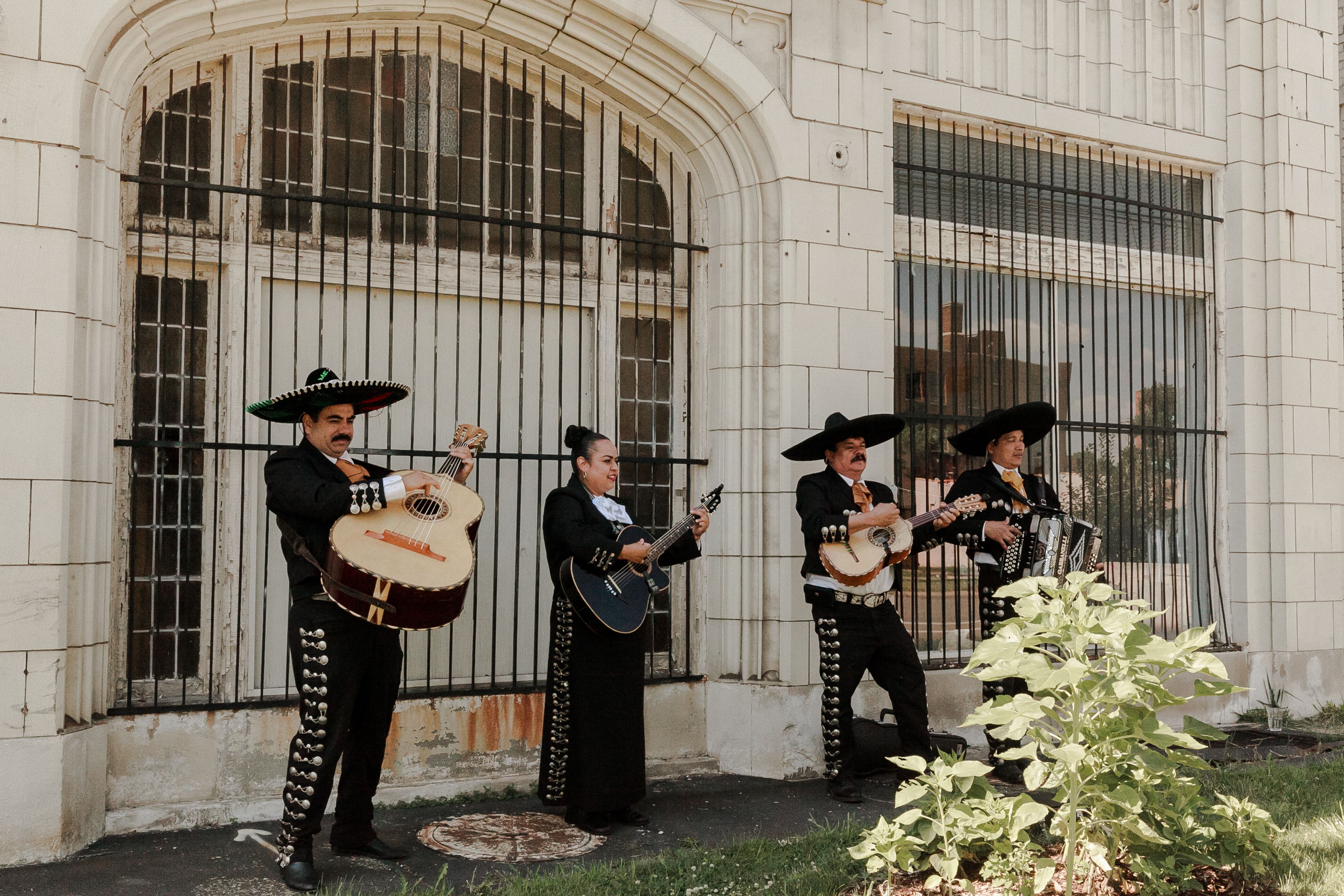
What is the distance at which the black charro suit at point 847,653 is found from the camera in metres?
6.54

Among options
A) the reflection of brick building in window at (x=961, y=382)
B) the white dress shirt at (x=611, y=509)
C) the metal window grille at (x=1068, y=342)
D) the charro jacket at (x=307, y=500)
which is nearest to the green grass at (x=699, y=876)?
the charro jacket at (x=307, y=500)

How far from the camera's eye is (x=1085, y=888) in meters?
4.25

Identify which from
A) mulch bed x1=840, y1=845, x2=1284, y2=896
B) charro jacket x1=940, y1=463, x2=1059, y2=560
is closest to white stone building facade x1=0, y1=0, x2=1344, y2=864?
charro jacket x1=940, y1=463, x2=1059, y2=560

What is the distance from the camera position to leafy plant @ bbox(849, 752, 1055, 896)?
156 inches

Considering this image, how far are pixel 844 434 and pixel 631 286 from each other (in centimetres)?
189

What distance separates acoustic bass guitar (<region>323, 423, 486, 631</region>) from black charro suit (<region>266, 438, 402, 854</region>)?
0.38 ft

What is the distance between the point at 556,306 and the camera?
24.6 feet

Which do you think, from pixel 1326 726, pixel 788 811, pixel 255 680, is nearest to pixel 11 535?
pixel 255 680

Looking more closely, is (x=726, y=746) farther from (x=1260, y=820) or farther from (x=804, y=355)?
(x=1260, y=820)

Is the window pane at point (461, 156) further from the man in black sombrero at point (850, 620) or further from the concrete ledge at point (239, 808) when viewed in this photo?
the concrete ledge at point (239, 808)

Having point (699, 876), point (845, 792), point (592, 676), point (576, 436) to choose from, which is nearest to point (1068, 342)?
point (845, 792)

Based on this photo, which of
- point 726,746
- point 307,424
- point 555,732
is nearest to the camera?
Answer: point 307,424

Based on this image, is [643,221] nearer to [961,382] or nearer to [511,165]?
[511,165]

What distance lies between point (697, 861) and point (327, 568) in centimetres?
208
